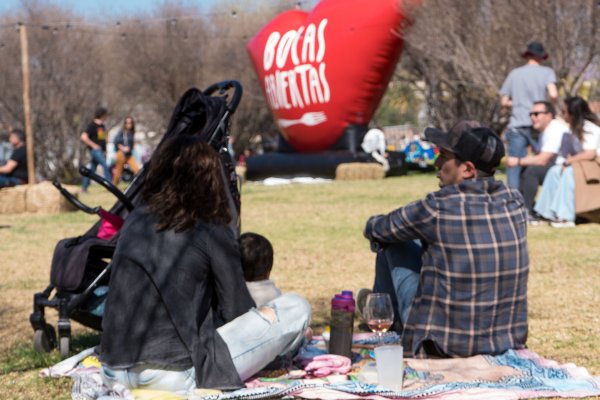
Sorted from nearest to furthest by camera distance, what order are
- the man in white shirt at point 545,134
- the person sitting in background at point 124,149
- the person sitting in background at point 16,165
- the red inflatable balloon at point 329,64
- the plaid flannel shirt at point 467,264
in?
the plaid flannel shirt at point 467,264
the man in white shirt at point 545,134
the person sitting in background at point 16,165
the red inflatable balloon at point 329,64
the person sitting in background at point 124,149

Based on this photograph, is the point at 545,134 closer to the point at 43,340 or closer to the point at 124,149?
the point at 43,340

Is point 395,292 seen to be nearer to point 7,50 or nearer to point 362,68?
point 362,68

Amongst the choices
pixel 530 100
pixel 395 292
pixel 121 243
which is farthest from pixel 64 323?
pixel 530 100

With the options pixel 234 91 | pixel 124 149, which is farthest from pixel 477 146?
pixel 124 149

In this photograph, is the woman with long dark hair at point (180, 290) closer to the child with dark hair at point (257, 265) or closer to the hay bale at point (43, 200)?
the child with dark hair at point (257, 265)

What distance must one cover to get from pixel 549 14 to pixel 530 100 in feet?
23.8

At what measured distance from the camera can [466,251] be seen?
400 centimetres

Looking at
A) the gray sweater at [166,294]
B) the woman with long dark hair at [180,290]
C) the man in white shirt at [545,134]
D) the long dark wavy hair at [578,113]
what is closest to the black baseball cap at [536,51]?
the man in white shirt at [545,134]

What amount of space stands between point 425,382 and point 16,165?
9918 millimetres

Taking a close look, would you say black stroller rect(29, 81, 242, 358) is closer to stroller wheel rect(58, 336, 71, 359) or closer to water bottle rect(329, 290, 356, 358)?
stroller wheel rect(58, 336, 71, 359)

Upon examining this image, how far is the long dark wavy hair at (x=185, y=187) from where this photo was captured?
3545mm

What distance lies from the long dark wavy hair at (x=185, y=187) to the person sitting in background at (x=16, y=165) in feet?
30.5

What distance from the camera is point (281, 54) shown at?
18.9 meters

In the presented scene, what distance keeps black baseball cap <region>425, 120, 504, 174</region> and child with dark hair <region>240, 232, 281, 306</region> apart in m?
0.92
